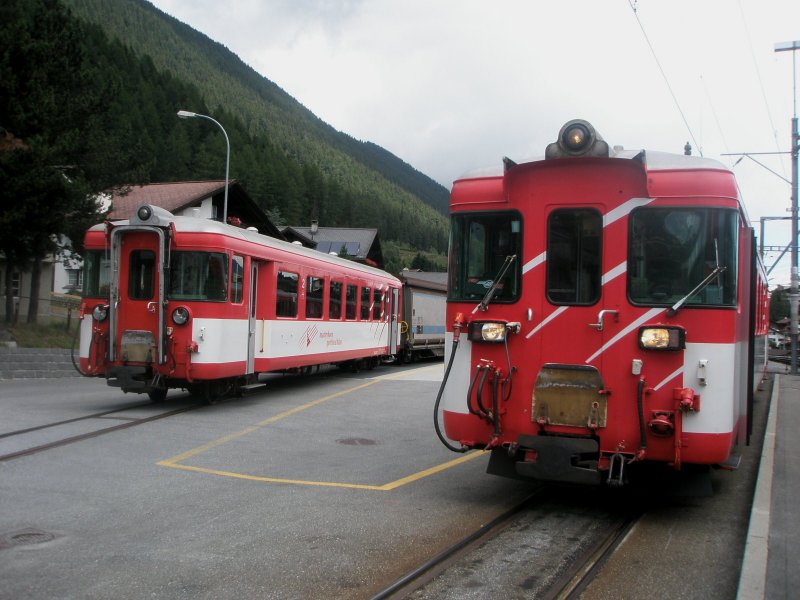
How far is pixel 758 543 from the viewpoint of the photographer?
18.3 feet

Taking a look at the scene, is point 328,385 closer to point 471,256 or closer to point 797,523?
point 471,256

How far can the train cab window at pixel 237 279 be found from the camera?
12.9m

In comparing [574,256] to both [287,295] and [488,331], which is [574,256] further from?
[287,295]

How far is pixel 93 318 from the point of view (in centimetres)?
1250

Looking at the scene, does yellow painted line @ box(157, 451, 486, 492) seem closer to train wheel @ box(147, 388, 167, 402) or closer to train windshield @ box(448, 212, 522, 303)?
train windshield @ box(448, 212, 522, 303)

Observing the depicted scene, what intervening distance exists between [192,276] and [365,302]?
8.62 metres

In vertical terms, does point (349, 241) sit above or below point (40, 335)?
above

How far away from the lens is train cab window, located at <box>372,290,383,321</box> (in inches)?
850


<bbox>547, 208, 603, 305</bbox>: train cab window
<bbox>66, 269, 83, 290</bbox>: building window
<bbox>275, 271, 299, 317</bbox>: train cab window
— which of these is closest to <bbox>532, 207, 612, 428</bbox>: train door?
<bbox>547, 208, 603, 305</bbox>: train cab window

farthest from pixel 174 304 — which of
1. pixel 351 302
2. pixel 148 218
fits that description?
pixel 351 302

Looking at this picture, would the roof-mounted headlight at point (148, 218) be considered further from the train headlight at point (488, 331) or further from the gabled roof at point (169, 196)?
the gabled roof at point (169, 196)

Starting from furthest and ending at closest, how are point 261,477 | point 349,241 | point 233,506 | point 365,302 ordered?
point 349,241
point 365,302
point 261,477
point 233,506

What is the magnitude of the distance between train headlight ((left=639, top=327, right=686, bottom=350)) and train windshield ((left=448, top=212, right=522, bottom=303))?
3.77ft

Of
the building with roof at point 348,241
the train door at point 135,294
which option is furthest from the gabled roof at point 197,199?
the building with roof at point 348,241
